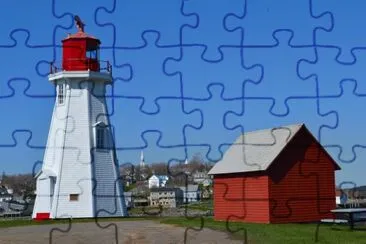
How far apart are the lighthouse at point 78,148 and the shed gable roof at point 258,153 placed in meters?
5.51

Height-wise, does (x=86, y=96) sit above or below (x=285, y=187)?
above

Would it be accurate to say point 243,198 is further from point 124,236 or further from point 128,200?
point 124,236

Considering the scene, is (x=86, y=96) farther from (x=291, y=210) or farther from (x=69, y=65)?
(x=291, y=210)

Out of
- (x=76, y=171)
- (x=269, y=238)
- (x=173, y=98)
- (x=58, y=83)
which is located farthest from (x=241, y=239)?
(x=58, y=83)

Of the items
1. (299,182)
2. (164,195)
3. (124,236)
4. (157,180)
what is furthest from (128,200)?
(157,180)

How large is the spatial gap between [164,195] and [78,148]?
15.7m

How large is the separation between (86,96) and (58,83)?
159 cm

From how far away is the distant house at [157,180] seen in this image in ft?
55.0

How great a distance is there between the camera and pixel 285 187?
107 ft

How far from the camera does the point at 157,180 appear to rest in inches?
707

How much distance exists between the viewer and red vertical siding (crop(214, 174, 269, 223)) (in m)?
32.5

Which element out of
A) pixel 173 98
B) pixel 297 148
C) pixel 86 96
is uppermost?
pixel 86 96

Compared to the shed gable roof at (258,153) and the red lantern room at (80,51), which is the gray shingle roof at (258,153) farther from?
the red lantern room at (80,51)

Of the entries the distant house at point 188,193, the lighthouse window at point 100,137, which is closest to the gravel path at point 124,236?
the distant house at point 188,193
